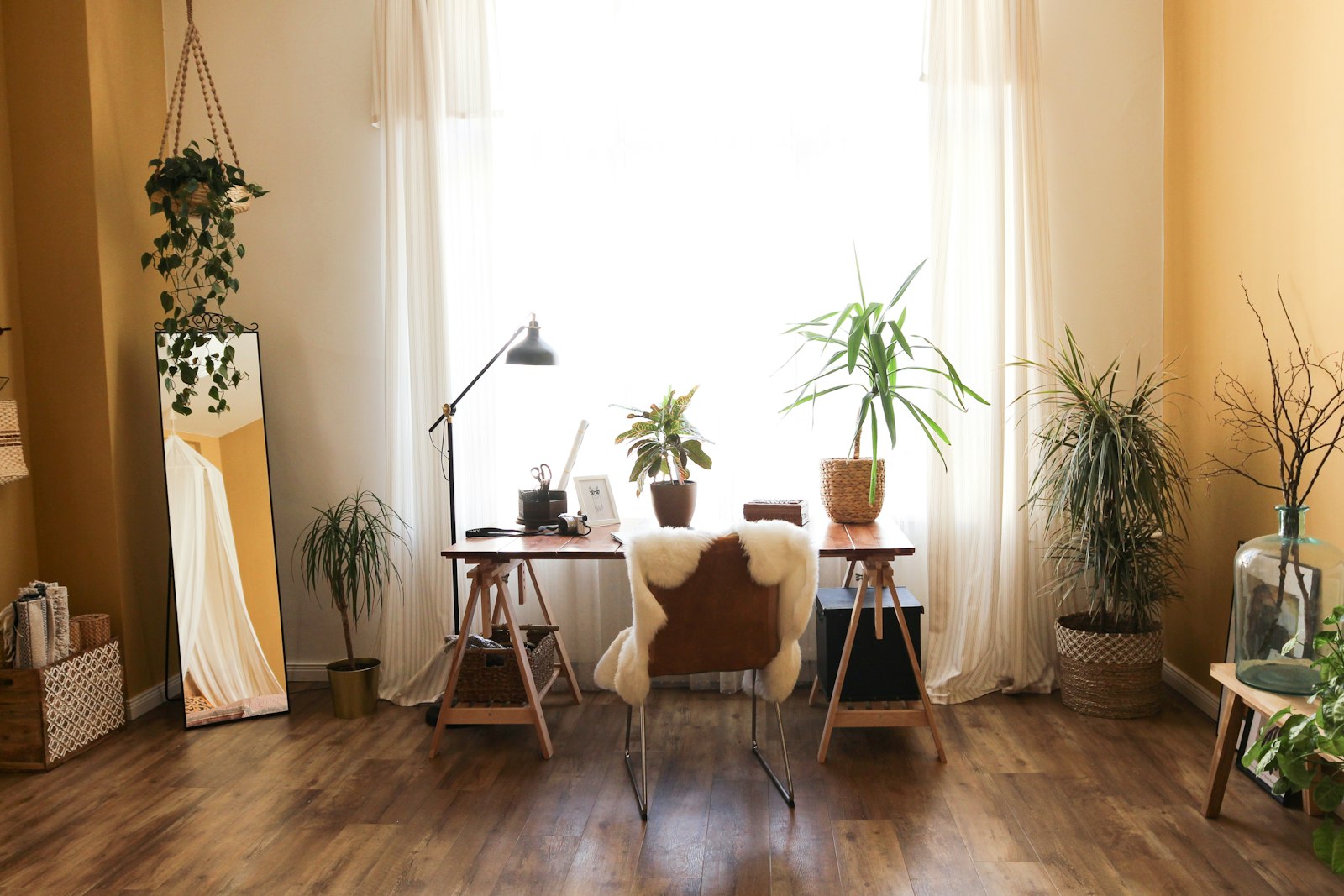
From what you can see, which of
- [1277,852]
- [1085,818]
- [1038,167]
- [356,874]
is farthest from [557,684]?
[1038,167]

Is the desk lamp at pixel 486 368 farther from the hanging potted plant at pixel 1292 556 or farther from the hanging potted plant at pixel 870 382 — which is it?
the hanging potted plant at pixel 1292 556

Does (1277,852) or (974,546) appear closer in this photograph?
(1277,852)

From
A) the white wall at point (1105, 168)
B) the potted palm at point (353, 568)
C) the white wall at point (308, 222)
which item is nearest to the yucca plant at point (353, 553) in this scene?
the potted palm at point (353, 568)

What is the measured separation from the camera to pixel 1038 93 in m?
3.68

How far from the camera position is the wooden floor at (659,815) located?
7.98 feet

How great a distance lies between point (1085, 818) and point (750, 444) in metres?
1.78

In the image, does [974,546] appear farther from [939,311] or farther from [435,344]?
[435,344]

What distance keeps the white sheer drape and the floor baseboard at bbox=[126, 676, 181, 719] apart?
2.86 feet

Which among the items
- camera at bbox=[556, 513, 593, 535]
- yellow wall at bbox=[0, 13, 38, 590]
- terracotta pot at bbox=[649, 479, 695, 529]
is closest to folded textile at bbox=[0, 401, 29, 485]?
yellow wall at bbox=[0, 13, 38, 590]

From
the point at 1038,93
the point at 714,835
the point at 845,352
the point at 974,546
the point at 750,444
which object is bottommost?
the point at 714,835

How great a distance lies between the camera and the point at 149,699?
3.79 meters

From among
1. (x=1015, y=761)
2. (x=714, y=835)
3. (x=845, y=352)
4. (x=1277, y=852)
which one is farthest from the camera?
(x=845, y=352)

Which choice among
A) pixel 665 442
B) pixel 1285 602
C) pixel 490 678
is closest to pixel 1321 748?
pixel 1285 602

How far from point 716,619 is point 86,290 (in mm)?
2641
